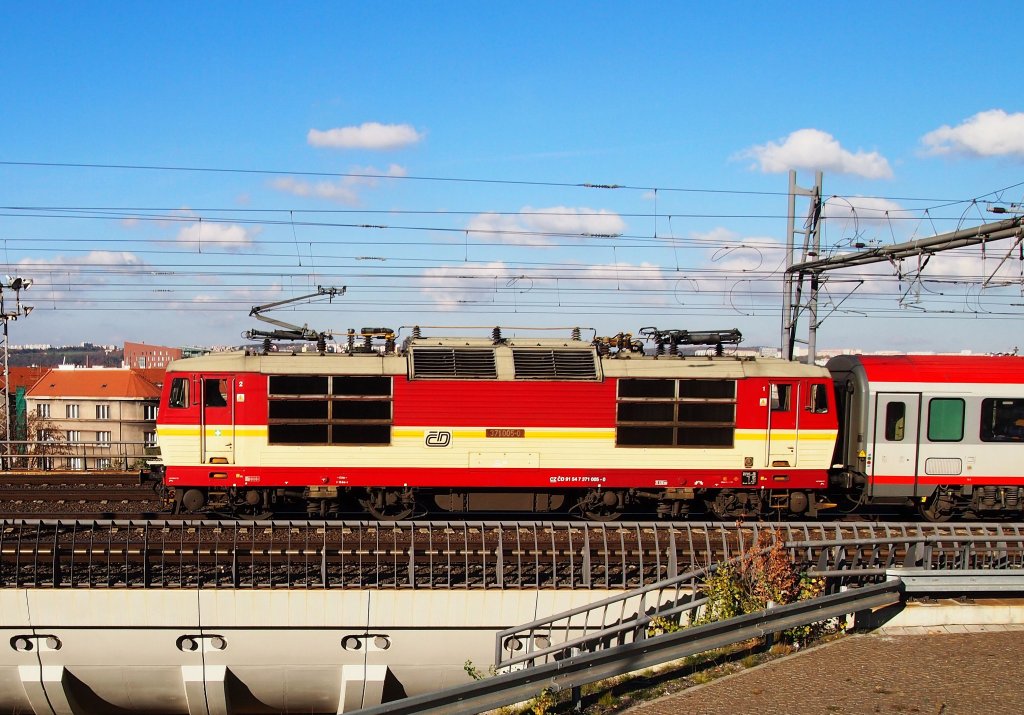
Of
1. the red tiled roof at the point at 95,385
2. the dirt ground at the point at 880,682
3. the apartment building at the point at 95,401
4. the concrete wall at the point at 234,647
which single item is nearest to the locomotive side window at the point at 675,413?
the concrete wall at the point at 234,647

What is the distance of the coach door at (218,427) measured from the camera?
18578 millimetres

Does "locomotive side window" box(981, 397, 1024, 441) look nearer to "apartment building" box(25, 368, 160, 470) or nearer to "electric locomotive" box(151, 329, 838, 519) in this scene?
"electric locomotive" box(151, 329, 838, 519)

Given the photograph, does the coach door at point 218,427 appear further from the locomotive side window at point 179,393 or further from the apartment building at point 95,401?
the apartment building at point 95,401

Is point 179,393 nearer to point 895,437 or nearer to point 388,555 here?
point 388,555

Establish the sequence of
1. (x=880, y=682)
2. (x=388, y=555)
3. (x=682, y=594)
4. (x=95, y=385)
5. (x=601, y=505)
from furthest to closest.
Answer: (x=95, y=385) < (x=601, y=505) < (x=388, y=555) < (x=682, y=594) < (x=880, y=682)

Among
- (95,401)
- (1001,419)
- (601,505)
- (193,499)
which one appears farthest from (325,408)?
(95,401)

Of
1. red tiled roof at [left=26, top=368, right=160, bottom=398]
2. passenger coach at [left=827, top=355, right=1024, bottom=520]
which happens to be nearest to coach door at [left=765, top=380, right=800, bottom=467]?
passenger coach at [left=827, top=355, right=1024, bottom=520]

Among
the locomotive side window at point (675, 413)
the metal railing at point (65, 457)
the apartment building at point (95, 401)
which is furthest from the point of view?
the apartment building at point (95, 401)

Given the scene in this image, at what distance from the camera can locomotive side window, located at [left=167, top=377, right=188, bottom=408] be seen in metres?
18.7

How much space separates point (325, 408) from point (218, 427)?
96.6 inches

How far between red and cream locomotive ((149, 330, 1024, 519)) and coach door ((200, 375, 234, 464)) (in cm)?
3

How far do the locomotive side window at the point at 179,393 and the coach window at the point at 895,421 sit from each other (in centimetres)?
1629

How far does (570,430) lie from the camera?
18844 mm

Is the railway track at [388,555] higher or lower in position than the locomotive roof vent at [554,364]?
lower
